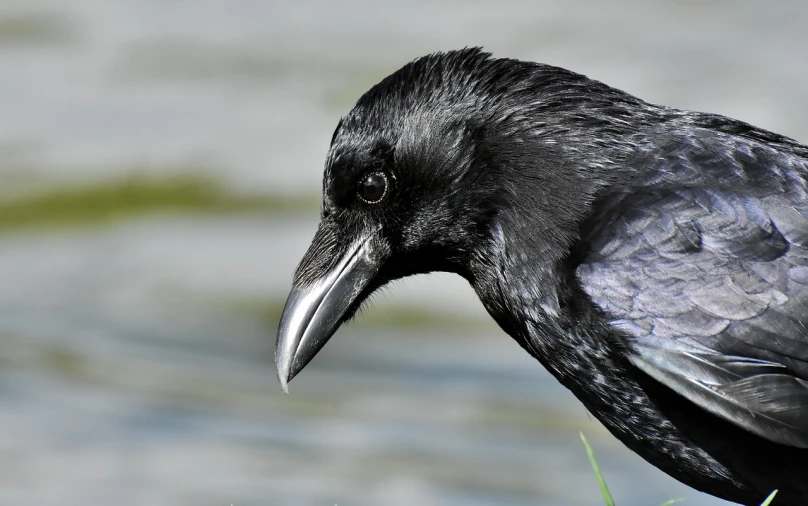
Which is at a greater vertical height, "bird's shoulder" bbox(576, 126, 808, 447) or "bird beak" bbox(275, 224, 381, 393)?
"bird's shoulder" bbox(576, 126, 808, 447)

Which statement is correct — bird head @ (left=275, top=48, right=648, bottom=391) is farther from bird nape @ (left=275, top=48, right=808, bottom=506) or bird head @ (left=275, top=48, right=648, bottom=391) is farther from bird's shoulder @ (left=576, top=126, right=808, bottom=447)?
bird's shoulder @ (left=576, top=126, right=808, bottom=447)

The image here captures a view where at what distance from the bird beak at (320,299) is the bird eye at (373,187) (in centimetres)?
12

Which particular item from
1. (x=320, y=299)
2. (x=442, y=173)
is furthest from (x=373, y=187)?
(x=320, y=299)

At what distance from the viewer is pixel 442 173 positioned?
460cm

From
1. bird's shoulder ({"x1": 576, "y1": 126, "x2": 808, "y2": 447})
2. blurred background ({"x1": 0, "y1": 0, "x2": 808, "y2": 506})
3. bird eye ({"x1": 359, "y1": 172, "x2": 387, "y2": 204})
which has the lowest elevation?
blurred background ({"x1": 0, "y1": 0, "x2": 808, "y2": 506})

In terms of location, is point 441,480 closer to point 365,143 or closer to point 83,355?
point 83,355

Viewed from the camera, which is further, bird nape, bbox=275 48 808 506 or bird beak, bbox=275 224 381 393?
bird beak, bbox=275 224 381 393

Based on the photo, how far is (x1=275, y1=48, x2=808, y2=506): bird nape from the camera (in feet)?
13.6

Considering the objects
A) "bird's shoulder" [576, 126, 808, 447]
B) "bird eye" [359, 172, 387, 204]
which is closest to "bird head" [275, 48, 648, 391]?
"bird eye" [359, 172, 387, 204]

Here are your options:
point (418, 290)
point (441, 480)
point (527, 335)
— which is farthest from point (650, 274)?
point (418, 290)

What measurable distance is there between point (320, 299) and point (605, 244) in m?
0.98

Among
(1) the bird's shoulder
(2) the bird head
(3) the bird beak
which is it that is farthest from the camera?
(3) the bird beak

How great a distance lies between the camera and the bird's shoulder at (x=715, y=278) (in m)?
4.12

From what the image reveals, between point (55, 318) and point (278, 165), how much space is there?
196 cm
